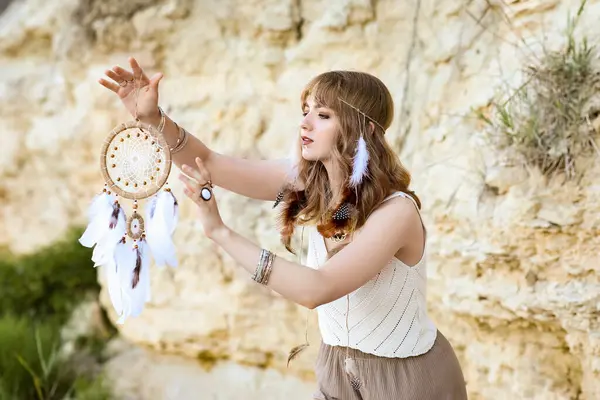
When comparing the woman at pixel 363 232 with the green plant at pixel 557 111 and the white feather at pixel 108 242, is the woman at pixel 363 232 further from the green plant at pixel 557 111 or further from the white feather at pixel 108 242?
the green plant at pixel 557 111

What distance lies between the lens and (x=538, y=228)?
298 centimetres

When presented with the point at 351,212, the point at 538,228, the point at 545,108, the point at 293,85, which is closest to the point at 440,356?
the point at 351,212

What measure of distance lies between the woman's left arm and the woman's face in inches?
10.8

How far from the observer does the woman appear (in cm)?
216

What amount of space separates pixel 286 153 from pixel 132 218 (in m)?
1.92

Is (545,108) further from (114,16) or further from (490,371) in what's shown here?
(114,16)

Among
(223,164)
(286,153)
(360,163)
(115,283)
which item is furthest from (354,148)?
(286,153)

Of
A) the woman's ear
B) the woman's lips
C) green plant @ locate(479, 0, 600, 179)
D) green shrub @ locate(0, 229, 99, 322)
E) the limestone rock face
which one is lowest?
green shrub @ locate(0, 229, 99, 322)

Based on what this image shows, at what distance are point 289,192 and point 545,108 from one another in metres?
1.23

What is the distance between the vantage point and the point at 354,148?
7.26 feet

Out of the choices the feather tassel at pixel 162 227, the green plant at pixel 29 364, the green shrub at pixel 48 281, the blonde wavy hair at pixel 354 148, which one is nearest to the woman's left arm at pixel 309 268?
the blonde wavy hair at pixel 354 148

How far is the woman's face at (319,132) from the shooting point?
7.30 ft

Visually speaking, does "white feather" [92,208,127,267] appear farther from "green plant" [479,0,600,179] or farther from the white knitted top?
"green plant" [479,0,600,179]

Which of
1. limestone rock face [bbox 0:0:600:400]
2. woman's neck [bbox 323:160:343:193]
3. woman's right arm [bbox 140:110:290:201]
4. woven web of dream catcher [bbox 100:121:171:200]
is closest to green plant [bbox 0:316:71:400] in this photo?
limestone rock face [bbox 0:0:600:400]
